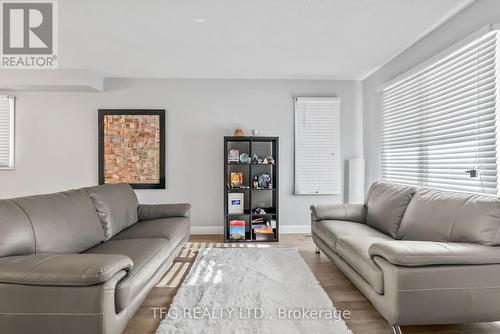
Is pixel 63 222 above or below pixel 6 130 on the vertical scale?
below

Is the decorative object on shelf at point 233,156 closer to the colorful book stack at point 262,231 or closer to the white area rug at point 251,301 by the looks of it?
the colorful book stack at point 262,231

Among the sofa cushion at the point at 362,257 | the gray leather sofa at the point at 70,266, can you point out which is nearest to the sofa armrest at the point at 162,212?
the gray leather sofa at the point at 70,266

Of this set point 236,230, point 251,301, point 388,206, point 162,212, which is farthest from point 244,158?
point 251,301

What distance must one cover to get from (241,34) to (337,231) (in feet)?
7.82

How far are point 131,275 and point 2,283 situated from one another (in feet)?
2.18

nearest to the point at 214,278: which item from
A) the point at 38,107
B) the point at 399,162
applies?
the point at 399,162

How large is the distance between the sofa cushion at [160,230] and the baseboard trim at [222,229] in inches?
52.8

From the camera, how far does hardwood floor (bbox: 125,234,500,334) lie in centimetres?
206

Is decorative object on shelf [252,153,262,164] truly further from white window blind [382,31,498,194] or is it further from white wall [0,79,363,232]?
white window blind [382,31,498,194]

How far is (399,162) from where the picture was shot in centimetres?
392

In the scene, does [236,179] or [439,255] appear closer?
[439,255]

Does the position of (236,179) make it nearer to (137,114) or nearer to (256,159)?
(256,159)

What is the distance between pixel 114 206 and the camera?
3041 millimetres

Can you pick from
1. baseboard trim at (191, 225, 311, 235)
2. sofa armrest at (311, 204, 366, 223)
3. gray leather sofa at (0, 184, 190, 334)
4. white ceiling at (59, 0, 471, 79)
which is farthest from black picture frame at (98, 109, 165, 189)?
sofa armrest at (311, 204, 366, 223)
